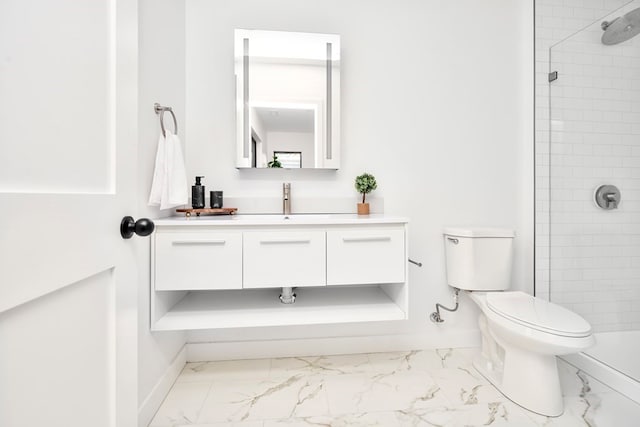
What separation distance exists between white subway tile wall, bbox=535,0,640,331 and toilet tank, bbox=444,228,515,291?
42 cm

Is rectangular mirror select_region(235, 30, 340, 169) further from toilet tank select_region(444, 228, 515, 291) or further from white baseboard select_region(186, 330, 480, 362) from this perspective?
white baseboard select_region(186, 330, 480, 362)

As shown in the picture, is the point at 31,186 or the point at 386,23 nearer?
the point at 31,186

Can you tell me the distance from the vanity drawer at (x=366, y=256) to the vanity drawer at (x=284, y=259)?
0.06m

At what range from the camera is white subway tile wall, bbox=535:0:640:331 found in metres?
1.71

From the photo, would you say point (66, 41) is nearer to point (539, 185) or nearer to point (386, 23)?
point (386, 23)

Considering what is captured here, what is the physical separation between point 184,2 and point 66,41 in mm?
1564

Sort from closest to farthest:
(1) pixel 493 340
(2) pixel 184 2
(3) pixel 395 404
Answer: (3) pixel 395 404
(1) pixel 493 340
(2) pixel 184 2

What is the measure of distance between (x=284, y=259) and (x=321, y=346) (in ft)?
2.58

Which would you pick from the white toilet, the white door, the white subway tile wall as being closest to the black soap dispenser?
the white door

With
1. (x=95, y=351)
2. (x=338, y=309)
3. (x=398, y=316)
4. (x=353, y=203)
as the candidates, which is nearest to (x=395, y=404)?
(x=398, y=316)

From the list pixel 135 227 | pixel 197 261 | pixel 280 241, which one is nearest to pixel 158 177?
pixel 197 261

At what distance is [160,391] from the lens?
4.49ft

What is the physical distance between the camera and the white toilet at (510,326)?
125 cm

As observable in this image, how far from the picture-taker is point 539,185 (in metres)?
1.92
